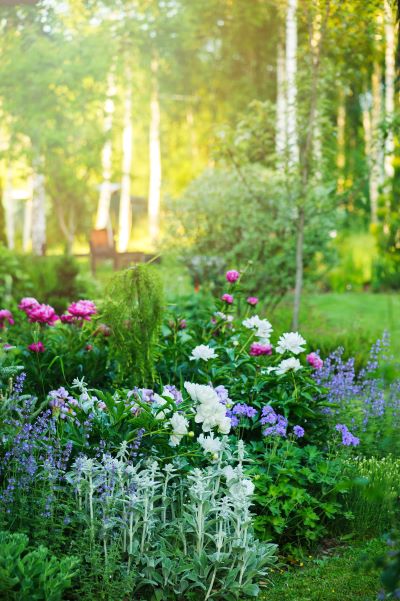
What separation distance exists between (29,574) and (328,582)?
138 cm

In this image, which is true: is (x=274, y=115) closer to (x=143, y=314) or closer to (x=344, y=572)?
(x=143, y=314)

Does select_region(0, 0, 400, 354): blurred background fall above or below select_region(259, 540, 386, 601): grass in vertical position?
above

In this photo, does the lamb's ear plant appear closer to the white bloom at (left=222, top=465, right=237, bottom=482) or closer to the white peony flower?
the white bloom at (left=222, top=465, right=237, bottom=482)

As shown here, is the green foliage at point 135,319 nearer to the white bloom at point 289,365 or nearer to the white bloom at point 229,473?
the white bloom at point 289,365

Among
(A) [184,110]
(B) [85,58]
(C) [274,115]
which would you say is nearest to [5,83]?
(B) [85,58]

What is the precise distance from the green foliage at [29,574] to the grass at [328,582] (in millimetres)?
947

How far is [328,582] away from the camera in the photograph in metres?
3.43

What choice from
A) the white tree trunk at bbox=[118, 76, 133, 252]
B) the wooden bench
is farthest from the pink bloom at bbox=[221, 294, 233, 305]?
the white tree trunk at bbox=[118, 76, 133, 252]

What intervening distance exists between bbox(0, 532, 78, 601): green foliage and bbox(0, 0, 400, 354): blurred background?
5.26 feet

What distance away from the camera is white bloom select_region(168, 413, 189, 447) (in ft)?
10.8

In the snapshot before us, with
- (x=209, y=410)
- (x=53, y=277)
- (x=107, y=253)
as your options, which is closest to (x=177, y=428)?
(x=209, y=410)

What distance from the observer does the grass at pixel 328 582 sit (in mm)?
3293

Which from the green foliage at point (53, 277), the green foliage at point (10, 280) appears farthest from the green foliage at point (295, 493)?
the green foliage at point (53, 277)

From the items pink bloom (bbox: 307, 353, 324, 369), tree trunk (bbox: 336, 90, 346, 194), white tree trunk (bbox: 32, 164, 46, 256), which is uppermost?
tree trunk (bbox: 336, 90, 346, 194)
